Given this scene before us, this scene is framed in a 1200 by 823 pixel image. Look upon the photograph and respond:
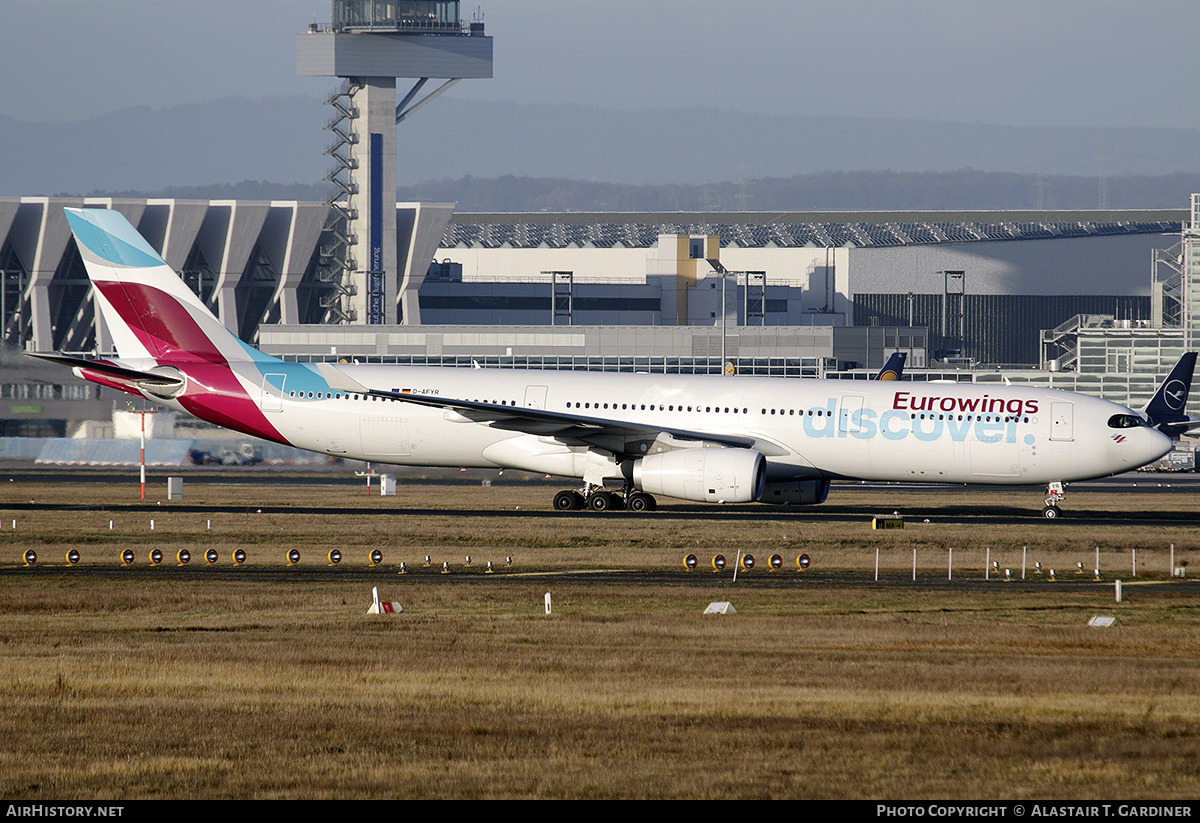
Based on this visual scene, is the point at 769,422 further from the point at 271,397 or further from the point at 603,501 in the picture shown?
the point at 271,397

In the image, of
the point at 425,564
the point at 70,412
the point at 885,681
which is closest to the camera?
the point at 885,681

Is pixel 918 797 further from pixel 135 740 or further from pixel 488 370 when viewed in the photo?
pixel 488 370

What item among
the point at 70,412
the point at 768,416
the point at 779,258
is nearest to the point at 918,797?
the point at 768,416

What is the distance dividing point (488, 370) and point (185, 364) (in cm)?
844

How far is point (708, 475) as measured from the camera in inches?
1375

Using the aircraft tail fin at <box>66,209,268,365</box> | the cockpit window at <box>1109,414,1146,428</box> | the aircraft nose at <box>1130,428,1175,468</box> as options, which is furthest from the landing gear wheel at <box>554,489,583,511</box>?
the aircraft nose at <box>1130,428,1175,468</box>

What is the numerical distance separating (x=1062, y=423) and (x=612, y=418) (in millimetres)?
11638

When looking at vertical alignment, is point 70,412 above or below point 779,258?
below

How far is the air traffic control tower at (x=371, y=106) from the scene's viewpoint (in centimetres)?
11756

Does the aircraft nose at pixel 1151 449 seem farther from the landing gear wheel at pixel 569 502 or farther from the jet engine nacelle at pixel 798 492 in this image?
the landing gear wheel at pixel 569 502

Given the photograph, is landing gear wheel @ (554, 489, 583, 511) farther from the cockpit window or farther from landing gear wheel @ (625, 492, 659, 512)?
the cockpit window

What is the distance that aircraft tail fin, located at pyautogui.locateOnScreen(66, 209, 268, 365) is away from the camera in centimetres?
4028

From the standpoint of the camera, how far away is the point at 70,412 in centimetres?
7025

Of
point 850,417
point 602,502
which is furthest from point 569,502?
point 850,417
